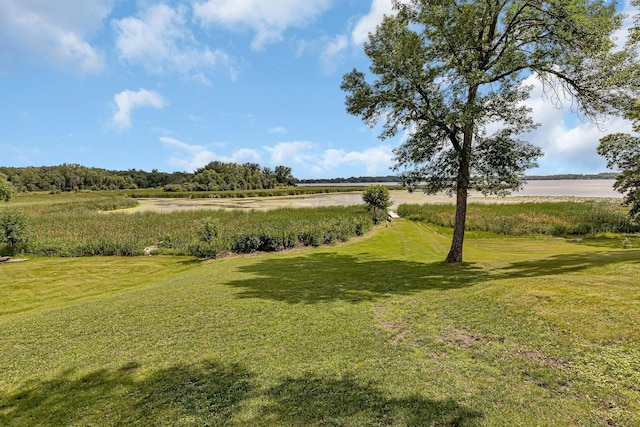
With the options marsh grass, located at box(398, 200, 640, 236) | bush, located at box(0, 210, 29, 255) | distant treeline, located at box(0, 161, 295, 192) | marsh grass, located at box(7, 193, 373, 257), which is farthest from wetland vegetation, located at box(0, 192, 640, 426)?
distant treeline, located at box(0, 161, 295, 192)

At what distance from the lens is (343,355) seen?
18.4 ft

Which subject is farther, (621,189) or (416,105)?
(416,105)

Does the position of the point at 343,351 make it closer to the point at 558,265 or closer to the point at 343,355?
the point at 343,355

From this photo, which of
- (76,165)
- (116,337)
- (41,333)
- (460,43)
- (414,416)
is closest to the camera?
(414,416)

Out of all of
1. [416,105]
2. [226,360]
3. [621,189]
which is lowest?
[226,360]

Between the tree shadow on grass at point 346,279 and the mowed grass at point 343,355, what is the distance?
14 centimetres

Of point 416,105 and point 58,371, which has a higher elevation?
point 416,105

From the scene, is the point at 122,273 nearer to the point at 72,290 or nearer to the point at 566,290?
the point at 72,290

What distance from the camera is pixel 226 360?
5.59 m

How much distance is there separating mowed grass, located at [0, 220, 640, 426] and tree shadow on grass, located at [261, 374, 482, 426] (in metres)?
0.02

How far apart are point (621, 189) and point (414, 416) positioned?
14.8 metres

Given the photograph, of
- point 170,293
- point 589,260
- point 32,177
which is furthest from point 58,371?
point 32,177

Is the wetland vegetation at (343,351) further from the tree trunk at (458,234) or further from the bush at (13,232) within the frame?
the bush at (13,232)

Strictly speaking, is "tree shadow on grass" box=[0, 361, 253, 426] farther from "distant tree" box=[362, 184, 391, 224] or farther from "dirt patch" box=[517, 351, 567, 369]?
"distant tree" box=[362, 184, 391, 224]
